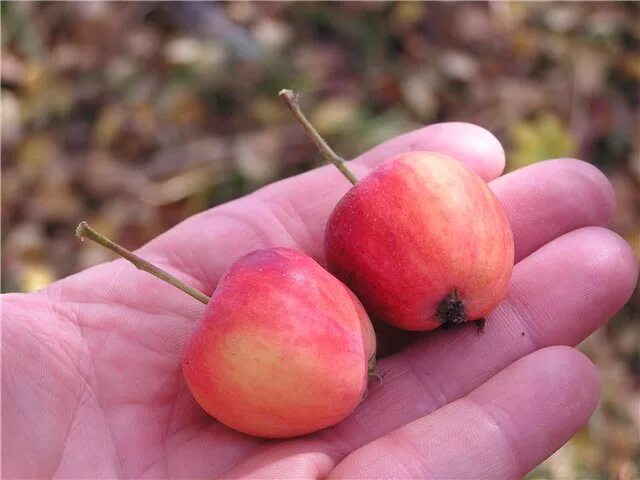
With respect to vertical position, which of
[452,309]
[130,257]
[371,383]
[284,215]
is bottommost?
[371,383]

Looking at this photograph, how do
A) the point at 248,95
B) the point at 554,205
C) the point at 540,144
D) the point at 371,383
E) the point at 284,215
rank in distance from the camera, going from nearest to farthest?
the point at 371,383
the point at 554,205
the point at 284,215
the point at 540,144
the point at 248,95

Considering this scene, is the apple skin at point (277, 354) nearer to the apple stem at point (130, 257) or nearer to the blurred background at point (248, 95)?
the apple stem at point (130, 257)

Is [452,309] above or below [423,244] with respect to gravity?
below

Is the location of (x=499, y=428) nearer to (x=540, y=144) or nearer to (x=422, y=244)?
(x=422, y=244)

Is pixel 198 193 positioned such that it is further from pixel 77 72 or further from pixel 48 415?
pixel 48 415

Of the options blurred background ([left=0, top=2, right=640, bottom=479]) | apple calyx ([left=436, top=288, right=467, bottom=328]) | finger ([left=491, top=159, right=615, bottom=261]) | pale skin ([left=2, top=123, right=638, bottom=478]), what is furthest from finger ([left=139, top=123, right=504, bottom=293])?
blurred background ([left=0, top=2, right=640, bottom=479])

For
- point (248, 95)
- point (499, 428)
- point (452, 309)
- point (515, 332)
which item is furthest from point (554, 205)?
point (248, 95)

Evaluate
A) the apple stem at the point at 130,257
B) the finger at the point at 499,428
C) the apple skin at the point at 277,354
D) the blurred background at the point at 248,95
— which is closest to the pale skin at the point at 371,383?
the finger at the point at 499,428
